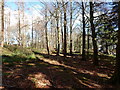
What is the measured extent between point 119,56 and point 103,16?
5744mm

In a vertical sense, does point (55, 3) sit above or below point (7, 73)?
above

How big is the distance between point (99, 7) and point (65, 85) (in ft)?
31.6

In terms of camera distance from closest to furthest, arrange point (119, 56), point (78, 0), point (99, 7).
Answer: point (119, 56) → point (99, 7) → point (78, 0)

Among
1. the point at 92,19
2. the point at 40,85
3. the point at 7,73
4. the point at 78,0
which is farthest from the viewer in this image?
the point at 78,0

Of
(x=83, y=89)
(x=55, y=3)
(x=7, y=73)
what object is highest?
(x=55, y=3)

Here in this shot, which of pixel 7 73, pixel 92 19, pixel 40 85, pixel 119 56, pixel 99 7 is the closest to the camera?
pixel 40 85

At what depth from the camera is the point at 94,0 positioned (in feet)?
35.3

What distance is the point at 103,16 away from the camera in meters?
10.6

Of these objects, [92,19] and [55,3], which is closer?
[92,19]

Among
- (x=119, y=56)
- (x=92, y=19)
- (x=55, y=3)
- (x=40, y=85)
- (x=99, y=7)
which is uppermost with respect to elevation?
(x=55, y=3)

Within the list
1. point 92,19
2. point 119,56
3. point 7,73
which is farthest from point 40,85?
point 92,19

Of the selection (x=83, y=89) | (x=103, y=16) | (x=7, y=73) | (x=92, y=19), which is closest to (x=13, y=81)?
(x=7, y=73)

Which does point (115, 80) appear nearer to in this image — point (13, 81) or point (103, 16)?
point (13, 81)

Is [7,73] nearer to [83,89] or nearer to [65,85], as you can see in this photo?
[65,85]
